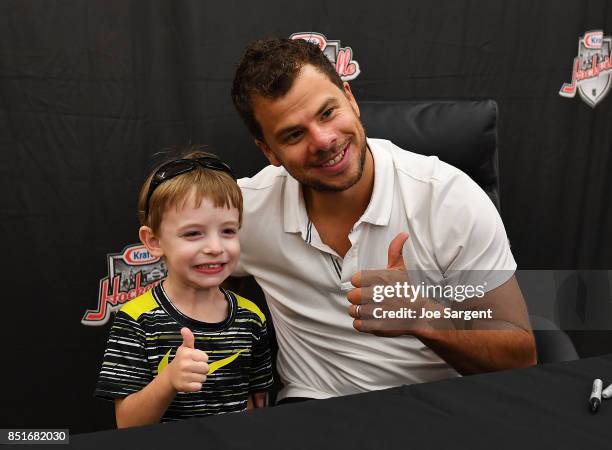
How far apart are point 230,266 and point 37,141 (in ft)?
2.69

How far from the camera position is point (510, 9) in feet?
6.29

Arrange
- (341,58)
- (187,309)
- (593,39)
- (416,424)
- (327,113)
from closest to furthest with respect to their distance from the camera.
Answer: (416,424)
(187,309)
(327,113)
(341,58)
(593,39)

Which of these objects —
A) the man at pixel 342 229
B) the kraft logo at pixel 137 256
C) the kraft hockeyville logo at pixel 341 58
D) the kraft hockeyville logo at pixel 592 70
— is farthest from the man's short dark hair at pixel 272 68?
the kraft hockeyville logo at pixel 592 70

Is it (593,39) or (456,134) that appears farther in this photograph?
(593,39)

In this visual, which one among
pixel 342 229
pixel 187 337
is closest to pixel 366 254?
pixel 342 229

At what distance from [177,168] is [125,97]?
62 centimetres

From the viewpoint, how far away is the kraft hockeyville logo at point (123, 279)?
1.79 meters

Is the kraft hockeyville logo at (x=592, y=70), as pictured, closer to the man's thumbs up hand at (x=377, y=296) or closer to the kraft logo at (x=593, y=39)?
the kraft logo at (x=593, y=39)

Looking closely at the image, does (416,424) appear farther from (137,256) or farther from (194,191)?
(137,256)

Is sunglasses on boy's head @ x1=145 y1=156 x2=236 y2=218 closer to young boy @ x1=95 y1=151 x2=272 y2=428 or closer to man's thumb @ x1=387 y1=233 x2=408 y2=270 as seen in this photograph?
young boy @ x1=95 y1=151 x2=272 y2=428

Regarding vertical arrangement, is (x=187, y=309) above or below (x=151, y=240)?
below

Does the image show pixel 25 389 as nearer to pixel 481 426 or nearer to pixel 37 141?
pixel 37 141

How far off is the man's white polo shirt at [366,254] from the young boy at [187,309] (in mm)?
179

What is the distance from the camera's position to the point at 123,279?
1.80m
